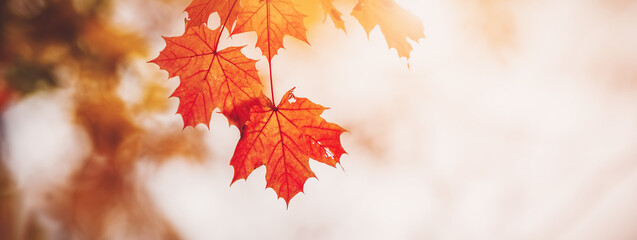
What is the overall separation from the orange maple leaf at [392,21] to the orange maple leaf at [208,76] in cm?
36

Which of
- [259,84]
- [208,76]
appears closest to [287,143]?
[259,84]

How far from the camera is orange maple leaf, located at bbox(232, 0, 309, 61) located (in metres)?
1.02

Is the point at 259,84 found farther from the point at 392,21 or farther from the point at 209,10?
the point at 392,21

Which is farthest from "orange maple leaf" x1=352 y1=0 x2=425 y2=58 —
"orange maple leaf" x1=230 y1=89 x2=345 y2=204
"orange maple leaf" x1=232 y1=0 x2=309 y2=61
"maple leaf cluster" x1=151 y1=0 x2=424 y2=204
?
"orange maple leaf" x1=230 y1=89 x2=345 y2=204

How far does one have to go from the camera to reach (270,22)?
106 cm

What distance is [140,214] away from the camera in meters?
6.25

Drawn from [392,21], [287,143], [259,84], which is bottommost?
[287,143]

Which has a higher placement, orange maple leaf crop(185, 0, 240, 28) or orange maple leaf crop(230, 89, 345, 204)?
orange maple leaf crop(185, 0, 240, 28)

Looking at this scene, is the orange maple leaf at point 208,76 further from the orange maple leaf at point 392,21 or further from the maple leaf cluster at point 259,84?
the orange maple leaf at point 392,21

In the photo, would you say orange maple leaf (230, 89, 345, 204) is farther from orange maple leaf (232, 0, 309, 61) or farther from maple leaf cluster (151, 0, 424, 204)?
orange maple leaf (232, 0, 309, 61)

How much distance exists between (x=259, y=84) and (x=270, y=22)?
0.70 feet

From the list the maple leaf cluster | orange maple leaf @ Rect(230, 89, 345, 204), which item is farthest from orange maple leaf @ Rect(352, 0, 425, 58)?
orange maple leaf @ Rect(230, 89, 345, 204)

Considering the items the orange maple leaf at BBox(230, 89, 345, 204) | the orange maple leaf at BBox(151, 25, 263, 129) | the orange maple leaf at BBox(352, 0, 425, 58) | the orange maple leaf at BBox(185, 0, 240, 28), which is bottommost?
the orange maple leaf at BBox(230, 89, 345, 204)

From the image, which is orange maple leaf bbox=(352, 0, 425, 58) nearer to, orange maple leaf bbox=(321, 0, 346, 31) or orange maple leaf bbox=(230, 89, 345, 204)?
orange maple leaf bbox=(321, 0, 346, 31)
